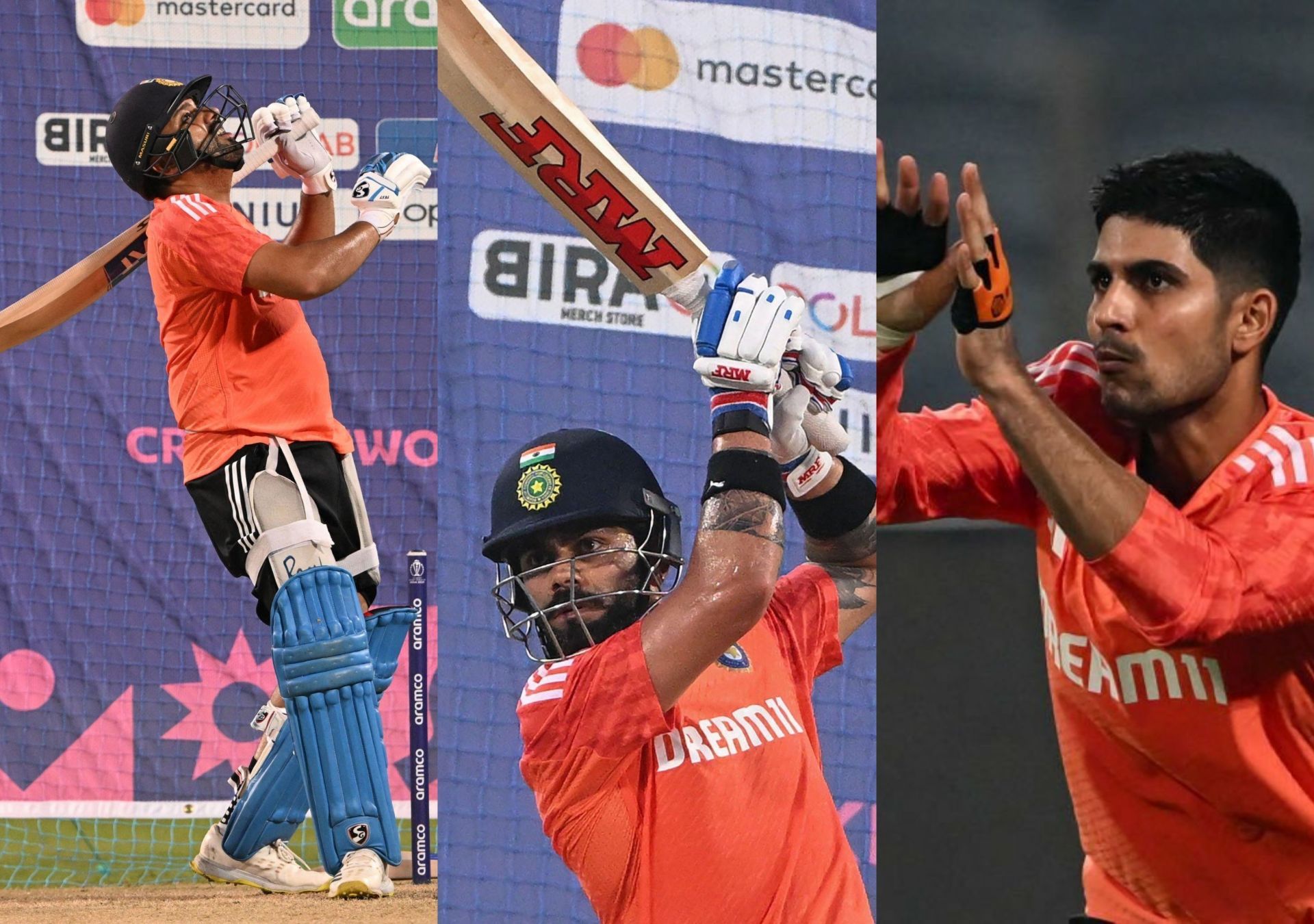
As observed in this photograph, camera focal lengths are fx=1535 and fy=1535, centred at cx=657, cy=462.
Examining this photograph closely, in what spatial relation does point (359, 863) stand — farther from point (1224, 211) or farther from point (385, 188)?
point (1224, 211)

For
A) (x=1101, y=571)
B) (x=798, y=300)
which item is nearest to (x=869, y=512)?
(x=798, y=300)

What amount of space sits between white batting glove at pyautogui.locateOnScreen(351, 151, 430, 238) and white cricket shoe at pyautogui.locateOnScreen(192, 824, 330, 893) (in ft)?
4.40

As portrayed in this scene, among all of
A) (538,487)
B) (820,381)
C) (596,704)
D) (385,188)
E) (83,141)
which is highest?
(83,141)

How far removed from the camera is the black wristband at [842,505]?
1554 mm

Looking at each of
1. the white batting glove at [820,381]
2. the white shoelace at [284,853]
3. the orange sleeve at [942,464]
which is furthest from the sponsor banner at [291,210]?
the orange sleeve at [942,464]

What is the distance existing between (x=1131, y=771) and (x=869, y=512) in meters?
0.48

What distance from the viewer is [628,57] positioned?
4.87 ft

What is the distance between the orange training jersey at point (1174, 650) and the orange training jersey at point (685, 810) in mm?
347

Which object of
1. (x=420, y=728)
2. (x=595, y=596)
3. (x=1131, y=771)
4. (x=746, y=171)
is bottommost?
(x=420, y=728)

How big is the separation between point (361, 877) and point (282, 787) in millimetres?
273

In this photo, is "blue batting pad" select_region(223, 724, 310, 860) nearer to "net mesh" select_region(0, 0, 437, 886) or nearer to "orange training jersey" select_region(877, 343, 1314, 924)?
"net mesh" select_region(0, 0, 437, 886)

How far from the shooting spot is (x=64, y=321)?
141 inches

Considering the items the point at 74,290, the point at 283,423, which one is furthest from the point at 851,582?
the point at 74,290

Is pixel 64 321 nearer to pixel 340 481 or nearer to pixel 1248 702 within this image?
pixel 340 481
